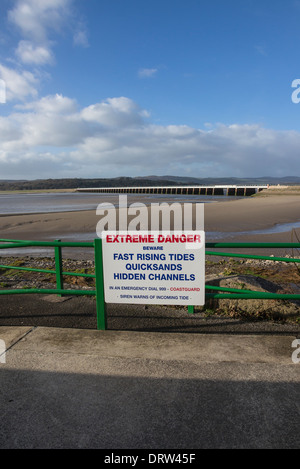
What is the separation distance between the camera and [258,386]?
307 cm

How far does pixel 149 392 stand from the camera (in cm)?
299

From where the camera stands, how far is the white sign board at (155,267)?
4.21 meters

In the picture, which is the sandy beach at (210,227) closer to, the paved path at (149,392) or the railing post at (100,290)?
the railing post at (100,290)

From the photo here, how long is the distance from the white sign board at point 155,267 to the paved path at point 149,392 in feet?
1.72

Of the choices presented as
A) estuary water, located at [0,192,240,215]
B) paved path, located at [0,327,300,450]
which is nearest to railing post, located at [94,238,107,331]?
paved path, located at [0,327,300,450]

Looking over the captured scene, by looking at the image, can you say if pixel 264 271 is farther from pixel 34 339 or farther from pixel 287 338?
pixel 34 339

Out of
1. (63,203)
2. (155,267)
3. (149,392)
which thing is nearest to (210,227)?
(155,267)

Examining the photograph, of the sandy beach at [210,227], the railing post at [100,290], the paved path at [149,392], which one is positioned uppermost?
the railing post at [100,290]

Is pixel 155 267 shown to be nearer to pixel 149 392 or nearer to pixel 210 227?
pixel 149 392

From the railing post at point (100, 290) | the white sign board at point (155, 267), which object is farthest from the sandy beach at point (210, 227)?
the railing post at point (100, 290)

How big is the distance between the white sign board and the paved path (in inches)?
20.7

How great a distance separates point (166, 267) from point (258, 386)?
5.67 feet

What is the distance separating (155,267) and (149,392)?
1.63m
